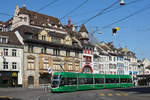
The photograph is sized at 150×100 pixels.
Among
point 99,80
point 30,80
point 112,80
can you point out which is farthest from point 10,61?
point 112,80

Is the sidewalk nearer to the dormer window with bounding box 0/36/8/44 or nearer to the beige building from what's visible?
the beige building

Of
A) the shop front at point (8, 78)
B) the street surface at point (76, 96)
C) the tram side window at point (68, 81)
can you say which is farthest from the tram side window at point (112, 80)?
the shop front at point (8, 78)

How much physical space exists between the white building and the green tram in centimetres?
1568

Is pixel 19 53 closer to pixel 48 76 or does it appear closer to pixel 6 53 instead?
pixel 6 53

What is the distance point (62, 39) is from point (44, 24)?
10.9 metres

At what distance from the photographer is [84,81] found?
3800 cm

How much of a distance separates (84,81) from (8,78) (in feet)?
54.0

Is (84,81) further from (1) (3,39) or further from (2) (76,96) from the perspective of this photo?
(1) (3,39)

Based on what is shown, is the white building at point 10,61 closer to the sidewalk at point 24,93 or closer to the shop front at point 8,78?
the shop front at point 8,78

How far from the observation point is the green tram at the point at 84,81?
108 feet

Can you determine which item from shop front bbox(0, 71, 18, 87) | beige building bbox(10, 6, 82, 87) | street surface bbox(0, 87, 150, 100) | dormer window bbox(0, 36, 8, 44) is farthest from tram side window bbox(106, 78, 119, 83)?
dormer window bbox(0, 36, 8, 44)

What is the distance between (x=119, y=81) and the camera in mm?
46844

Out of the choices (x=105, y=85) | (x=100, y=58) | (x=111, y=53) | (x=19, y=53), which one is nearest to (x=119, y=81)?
(x=105, y=85)

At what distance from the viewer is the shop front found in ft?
149
